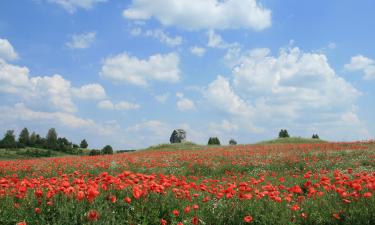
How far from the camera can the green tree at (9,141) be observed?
69062 mm

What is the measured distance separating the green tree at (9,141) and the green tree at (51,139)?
5.49m

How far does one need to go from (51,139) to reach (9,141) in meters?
6.96

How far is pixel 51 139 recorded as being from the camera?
239ft

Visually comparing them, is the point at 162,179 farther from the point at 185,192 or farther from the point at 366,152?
the point at 366,152

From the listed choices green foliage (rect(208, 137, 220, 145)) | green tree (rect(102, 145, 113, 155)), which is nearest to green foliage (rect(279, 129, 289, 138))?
green foliage (rect(208, 137, 220, 145))

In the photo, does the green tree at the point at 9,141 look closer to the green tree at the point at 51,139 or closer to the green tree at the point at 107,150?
the green tree at the point at 51,139

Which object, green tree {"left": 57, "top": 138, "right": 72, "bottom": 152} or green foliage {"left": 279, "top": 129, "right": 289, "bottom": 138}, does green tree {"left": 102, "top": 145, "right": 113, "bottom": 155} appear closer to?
green tree {"left": 57, "top": 138, "right": 72, "bottom": 152}

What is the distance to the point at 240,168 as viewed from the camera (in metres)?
22.0

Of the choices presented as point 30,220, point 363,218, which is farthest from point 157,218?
point 363,218

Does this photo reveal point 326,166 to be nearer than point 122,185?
No

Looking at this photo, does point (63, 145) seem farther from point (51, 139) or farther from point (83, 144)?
point (83, 144)

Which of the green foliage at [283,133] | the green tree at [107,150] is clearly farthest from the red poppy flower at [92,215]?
the green foliage at [283,133]

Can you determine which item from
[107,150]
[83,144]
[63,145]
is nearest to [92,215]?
[107,150]

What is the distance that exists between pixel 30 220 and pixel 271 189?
4.95 meters
